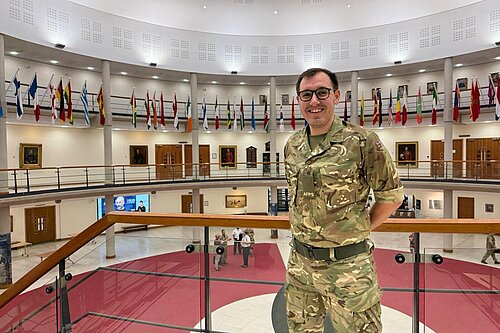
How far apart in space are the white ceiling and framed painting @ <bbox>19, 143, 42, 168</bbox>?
8236mm

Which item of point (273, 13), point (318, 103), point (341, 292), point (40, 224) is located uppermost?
point (273, 13)

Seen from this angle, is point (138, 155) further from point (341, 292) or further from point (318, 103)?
point (341, 292)

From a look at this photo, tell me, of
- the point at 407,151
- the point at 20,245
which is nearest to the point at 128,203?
the point at 20,245

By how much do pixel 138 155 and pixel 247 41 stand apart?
10302 mm

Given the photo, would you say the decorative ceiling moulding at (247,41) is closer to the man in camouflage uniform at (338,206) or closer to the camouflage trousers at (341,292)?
the man in camouflage uniform at (338,206)

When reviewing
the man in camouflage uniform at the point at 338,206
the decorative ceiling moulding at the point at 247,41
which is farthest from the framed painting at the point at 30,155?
the man in camouflage uniform at the point at 338,206

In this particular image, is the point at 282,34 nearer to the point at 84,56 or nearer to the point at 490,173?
the point at 84,56

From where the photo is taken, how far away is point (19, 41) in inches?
539

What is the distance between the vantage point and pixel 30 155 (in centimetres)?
1766

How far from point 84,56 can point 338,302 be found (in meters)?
17.6

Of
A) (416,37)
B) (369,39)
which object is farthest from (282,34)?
(416,37)

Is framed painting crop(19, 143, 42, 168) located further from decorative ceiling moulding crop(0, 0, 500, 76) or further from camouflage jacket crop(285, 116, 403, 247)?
camouflage jacket crop(285, 116, 403, 247)

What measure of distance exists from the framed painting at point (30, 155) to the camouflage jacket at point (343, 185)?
19.7 m

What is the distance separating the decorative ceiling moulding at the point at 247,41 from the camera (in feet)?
48.6
